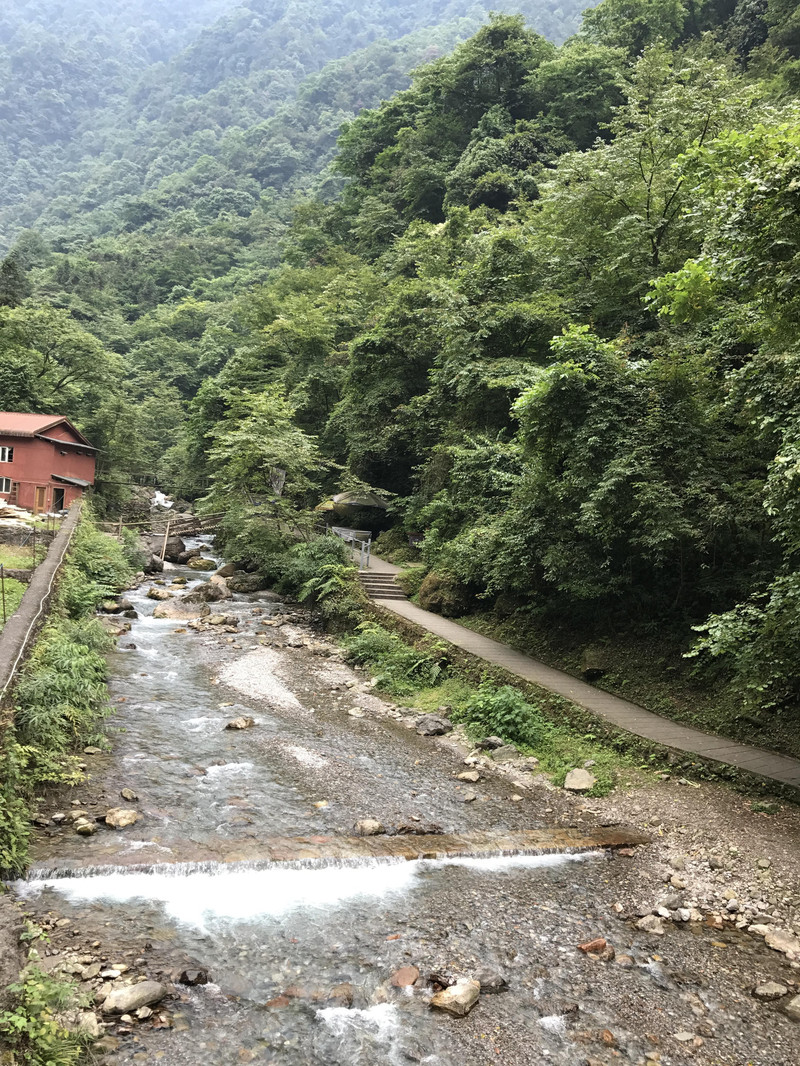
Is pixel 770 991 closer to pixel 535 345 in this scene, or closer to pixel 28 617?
pixel 28 617

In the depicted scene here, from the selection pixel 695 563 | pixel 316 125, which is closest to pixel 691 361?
pixel 695 563

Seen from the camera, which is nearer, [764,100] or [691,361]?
[691,361]

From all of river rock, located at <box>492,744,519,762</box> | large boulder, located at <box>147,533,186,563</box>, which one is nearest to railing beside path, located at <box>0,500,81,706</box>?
river rock, located at <box>492,744,519,762</box>

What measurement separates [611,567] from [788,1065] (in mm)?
9179

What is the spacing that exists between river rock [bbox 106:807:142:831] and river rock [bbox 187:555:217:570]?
21.2 m

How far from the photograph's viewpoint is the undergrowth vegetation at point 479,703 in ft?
33.4

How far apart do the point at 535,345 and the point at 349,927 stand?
16.8 metres

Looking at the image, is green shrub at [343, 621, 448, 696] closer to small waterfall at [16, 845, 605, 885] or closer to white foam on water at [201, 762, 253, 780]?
white foam on water at [201, 762, 253, 780]

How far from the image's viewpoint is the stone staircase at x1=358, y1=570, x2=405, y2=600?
65.8 feet

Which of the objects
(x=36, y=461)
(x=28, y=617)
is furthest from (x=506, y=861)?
(x=36, y=461)

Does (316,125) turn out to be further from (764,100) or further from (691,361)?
(691,361)

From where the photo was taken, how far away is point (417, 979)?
5.57 meters

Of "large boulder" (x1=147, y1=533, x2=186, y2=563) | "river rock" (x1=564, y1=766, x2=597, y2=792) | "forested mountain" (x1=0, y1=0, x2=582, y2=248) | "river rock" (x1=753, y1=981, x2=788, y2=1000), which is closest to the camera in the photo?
"river rock" (x1=753, y1=981, x2=788, y2=1000)

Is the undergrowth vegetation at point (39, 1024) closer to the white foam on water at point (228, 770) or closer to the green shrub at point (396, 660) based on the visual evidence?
the white foam on water at point (228, 770)
